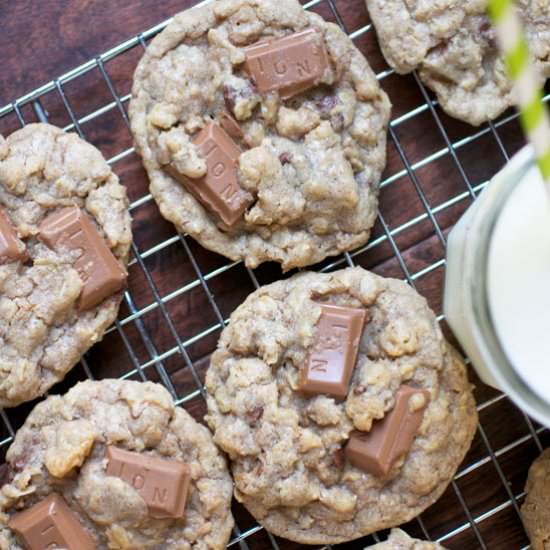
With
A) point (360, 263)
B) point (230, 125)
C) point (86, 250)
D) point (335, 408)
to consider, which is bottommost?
point (335, 408)

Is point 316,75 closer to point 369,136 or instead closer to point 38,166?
point 369,136

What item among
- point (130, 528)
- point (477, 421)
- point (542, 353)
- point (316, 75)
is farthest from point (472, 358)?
point (130, 528)

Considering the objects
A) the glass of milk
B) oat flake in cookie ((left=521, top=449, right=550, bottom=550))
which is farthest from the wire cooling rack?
the glass of milk

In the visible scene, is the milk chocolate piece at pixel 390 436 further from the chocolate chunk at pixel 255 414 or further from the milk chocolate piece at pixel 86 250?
the milk chocolate piece at pixel 86 250

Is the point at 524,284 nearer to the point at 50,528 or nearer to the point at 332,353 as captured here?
the point at 332,353

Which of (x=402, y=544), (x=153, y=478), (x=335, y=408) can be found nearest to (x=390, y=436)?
(x=335, y=408)

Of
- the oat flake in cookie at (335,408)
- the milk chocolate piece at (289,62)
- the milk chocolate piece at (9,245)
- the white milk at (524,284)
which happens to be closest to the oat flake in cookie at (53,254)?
the milk chocolate piece at (9,245)

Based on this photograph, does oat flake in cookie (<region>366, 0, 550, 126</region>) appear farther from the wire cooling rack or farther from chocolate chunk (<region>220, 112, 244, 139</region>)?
chocolate chunk (<region>220, 112, 244, 139</region>)
